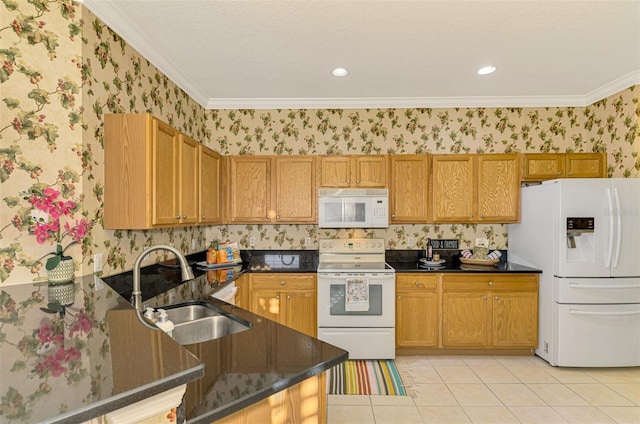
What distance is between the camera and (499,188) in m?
3.50

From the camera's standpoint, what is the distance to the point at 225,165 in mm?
3596

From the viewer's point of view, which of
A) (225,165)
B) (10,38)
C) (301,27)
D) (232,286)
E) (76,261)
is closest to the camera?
(10,38)

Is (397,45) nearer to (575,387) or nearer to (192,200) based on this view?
(192,200)

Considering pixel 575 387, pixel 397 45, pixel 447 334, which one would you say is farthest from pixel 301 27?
pixel 575 387

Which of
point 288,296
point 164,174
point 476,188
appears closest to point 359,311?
point 288,296

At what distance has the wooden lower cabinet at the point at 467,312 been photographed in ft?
10.7

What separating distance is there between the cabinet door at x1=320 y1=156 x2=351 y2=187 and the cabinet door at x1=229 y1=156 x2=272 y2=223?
0.61 meters

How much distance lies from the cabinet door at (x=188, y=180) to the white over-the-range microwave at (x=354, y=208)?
1.26 meters

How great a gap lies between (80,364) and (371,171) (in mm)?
3119

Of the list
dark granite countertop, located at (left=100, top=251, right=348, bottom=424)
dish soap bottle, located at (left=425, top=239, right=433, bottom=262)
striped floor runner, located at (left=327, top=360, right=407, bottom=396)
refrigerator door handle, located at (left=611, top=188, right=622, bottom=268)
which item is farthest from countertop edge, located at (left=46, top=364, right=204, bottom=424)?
refrigerator door handle, located at (left=611, top=188, right=622, bottom=268)

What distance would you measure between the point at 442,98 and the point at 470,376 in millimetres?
2844

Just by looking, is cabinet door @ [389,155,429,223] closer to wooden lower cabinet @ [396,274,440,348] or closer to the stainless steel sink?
wooden lower cabinet @ [396,274,440,348]

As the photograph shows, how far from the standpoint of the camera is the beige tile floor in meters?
2.31

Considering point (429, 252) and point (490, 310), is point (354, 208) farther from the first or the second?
point (490, 310)
